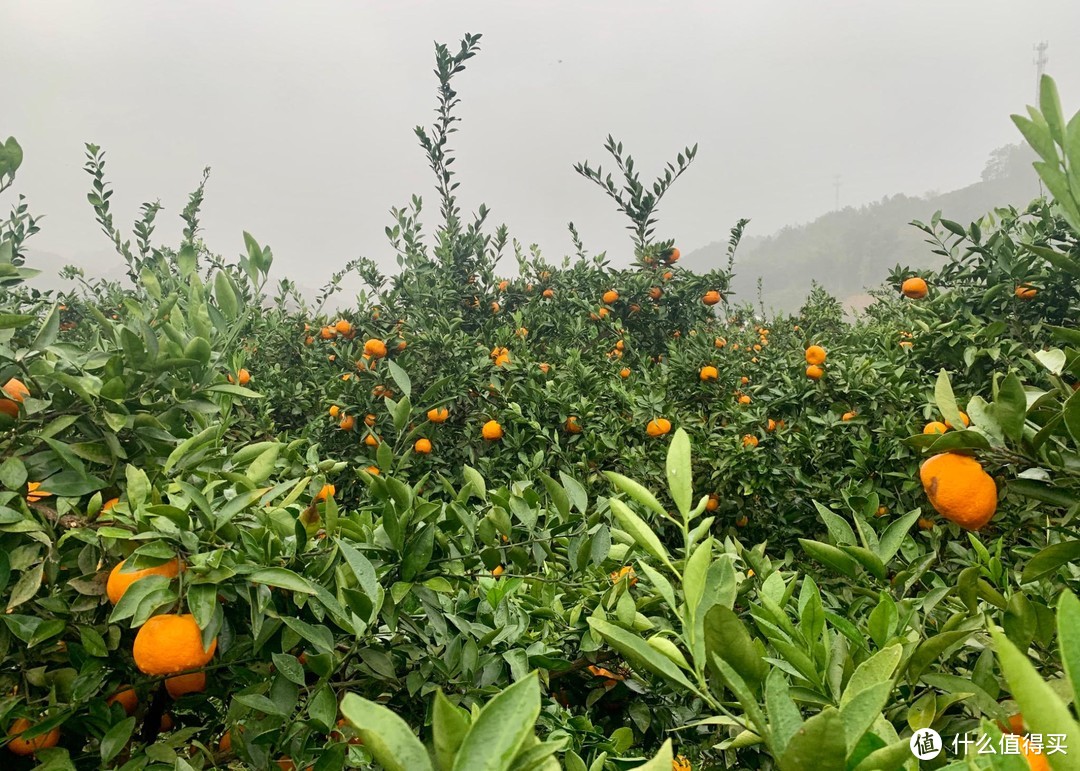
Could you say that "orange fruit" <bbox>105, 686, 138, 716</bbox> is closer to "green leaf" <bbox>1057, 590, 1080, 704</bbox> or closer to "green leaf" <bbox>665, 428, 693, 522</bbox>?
"green leaf" <bbox>665, 428, 693, 522</bbox>

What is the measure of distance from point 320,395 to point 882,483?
8.89 feet

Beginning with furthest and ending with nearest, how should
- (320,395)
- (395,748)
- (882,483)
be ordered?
(320,395) → (882,483) → (395,748)

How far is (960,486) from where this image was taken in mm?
785

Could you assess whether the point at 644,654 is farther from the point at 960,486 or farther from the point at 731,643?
the point at 960,486

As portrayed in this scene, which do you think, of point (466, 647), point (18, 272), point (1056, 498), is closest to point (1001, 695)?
point (1056, 498)

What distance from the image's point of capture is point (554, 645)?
3.14 ft

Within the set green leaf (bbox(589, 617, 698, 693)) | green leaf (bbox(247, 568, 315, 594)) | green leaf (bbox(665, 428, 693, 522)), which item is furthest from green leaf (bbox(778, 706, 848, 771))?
green leaf (bbox(247, 568, 315, 594))

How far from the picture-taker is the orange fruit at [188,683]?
0.78 meters

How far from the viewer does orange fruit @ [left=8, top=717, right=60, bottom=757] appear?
2.32 feet

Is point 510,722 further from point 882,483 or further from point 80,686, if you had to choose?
point 882,483

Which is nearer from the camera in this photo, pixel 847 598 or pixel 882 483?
pixel 847 598

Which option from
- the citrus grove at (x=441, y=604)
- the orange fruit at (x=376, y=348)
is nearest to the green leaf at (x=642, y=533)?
the citrus grove at (x=441, y=604)

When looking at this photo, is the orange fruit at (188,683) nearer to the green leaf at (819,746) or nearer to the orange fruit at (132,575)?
the orange fruit at (132,575)

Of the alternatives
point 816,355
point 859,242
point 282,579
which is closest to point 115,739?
point 282,579
